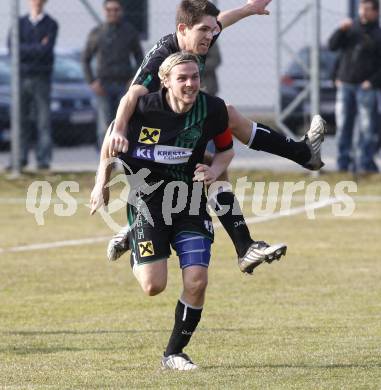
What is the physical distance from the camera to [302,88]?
20734mm

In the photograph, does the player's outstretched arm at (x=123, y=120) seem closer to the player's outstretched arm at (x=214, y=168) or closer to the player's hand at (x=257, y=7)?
the player's outstretched arm at (x=214, y=168)

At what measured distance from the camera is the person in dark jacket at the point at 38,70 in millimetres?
17062

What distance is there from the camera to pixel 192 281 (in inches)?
269

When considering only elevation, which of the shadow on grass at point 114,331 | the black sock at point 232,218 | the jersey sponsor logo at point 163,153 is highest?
the jersey sponsor logo at point 163,153

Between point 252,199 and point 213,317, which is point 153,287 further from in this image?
point 252,199

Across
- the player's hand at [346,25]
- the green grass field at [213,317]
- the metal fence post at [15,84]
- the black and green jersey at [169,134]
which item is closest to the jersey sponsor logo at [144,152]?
the black and green jersey at [169,134]

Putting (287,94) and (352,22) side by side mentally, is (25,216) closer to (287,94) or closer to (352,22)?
(352,22)

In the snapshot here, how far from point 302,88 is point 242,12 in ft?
42.5

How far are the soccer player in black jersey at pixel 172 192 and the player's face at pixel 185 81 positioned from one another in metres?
0.03

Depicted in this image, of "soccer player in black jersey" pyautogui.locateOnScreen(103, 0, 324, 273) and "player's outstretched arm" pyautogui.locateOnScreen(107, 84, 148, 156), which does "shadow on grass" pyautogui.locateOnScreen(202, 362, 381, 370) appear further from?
"player's outstretched arm" pyautogui.locateOnScreen(107, 84, 148, 156)

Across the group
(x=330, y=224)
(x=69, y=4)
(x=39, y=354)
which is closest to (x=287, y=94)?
(x=69, y=4)

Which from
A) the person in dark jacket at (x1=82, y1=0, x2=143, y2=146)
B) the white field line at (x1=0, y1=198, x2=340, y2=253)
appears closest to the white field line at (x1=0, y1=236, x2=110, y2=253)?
the white field line at (x1=0, y1=198, x2=340, y2=253)

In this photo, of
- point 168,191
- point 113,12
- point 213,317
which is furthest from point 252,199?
point 168,191

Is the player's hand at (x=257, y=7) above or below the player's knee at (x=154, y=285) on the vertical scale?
above
